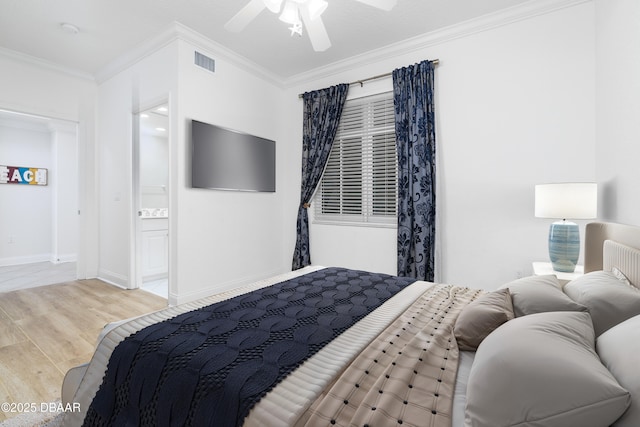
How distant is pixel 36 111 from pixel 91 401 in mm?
4294

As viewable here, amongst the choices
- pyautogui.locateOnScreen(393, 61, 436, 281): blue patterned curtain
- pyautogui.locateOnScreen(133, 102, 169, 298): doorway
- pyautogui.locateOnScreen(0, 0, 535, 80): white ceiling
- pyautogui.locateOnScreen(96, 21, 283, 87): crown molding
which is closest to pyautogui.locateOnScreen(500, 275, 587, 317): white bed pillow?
pyautogui.locateOnScreen(393, 61, 436, 281): blue patterned curtain

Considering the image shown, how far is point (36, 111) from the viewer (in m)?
3.84

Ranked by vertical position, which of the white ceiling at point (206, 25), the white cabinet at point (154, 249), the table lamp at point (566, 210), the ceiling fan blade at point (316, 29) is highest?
the white ceiling at point (206, 25)

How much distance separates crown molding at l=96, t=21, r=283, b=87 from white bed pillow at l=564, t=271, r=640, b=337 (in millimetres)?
3818

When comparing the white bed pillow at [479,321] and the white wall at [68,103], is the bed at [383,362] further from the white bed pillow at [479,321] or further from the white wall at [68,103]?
the white wall at [68,103]

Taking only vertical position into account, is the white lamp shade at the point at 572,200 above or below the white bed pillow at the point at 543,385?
above

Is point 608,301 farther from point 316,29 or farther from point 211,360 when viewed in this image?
point 316,29

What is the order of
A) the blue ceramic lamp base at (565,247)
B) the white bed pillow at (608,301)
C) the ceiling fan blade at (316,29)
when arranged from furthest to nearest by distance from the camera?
1. the blue ceramic lamp base at (565,247)
2. the ceiling fan blade at (316,29)
3. the white bed pillow at (608,301)

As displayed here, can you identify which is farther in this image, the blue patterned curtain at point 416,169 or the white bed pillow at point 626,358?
the blue patterned curtain at point 416,169

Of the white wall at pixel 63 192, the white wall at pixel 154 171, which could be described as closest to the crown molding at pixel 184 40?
the white wall at pixel 154 171

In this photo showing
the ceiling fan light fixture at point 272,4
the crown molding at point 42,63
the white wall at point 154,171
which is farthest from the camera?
the white wall at point 154,171

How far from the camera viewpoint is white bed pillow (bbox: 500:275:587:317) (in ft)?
3.79

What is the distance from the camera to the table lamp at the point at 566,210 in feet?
6.86

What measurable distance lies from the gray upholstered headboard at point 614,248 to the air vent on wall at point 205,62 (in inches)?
150
